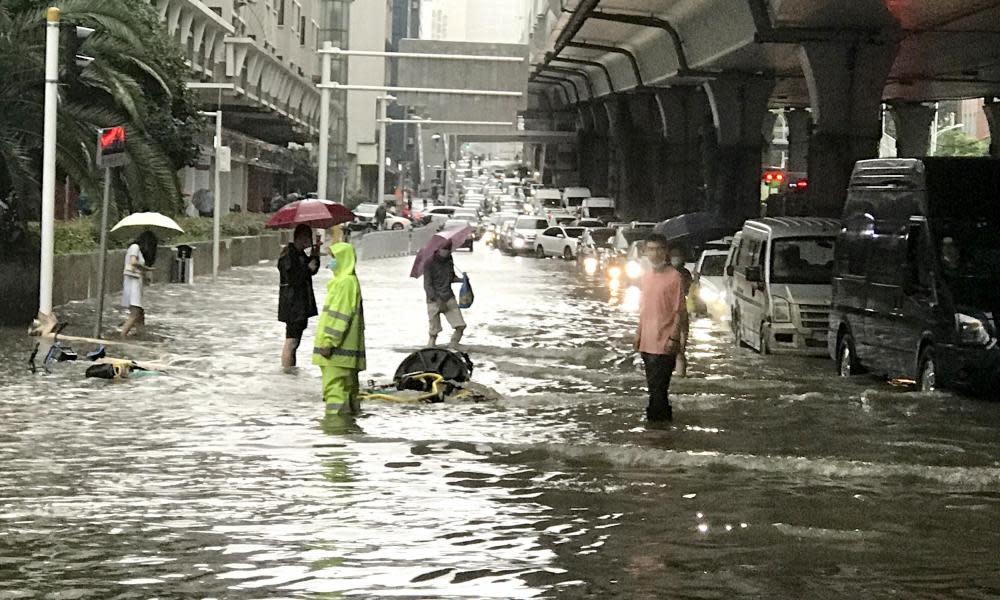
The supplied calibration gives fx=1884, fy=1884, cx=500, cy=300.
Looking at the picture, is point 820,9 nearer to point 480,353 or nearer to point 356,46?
point 480,353

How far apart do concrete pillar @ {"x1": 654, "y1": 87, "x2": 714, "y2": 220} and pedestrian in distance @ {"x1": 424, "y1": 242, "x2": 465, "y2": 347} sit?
47146mm

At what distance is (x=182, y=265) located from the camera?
4075cm

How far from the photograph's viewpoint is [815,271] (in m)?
26.1

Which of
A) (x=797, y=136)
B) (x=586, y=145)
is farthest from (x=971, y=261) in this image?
(x=586, y=145)

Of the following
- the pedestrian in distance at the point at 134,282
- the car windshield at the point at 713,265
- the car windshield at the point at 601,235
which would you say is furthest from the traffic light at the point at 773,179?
the pedestrian in distance at the point at 134,282

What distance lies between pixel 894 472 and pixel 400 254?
6122 centimetres

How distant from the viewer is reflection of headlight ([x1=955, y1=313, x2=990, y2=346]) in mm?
18141

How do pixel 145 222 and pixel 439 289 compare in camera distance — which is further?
pixel 145 222

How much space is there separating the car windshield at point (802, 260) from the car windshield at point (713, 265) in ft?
31.0

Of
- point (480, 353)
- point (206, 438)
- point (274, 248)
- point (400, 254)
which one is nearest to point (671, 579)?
point (206, 438)

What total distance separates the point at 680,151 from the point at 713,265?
39.8 m

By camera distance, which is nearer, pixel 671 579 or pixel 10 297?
pixel 671 579

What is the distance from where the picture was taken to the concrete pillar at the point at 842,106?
1668 inches

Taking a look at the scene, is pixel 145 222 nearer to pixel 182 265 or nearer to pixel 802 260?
pixel 802 260
